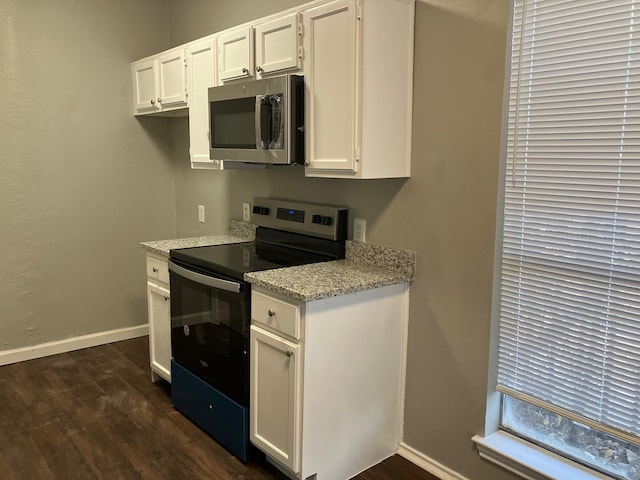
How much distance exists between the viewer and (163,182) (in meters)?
4.13

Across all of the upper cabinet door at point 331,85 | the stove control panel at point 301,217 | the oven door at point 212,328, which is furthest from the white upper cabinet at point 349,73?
the oven door at point 212,328

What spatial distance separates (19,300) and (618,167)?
359 cm

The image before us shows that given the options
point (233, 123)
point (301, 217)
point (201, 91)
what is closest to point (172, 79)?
point (201, 91)

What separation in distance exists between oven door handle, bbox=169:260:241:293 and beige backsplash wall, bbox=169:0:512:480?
71 cm

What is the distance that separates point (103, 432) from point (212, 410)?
0.59 m

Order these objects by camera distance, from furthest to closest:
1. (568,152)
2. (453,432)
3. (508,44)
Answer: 1. (453,432)
2. (508,44)
3. (568,152)

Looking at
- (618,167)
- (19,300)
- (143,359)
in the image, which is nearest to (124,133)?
(19,300)

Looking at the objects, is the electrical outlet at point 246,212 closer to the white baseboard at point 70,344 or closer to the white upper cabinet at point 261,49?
the white upper cabinet at point 261,49

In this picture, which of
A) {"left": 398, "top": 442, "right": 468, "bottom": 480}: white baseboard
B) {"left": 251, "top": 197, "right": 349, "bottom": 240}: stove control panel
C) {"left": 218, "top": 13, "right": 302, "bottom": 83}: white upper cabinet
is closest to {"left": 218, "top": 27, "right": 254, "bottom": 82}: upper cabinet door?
{"left": 218, "top": 13, "right": 302, "bottom": 83}: white upper cabinet

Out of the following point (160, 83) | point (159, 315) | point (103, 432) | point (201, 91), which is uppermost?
point (160, 83)

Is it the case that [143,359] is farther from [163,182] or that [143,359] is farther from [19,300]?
[163,182]

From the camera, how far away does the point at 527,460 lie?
2.01 m

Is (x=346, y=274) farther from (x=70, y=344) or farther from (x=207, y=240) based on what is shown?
(x=70, y=344)

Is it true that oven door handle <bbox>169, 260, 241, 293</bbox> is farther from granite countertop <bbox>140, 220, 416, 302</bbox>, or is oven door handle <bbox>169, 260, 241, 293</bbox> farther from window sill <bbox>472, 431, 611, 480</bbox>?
window sill <bbox>472, 431, 611, 480</bbox>
